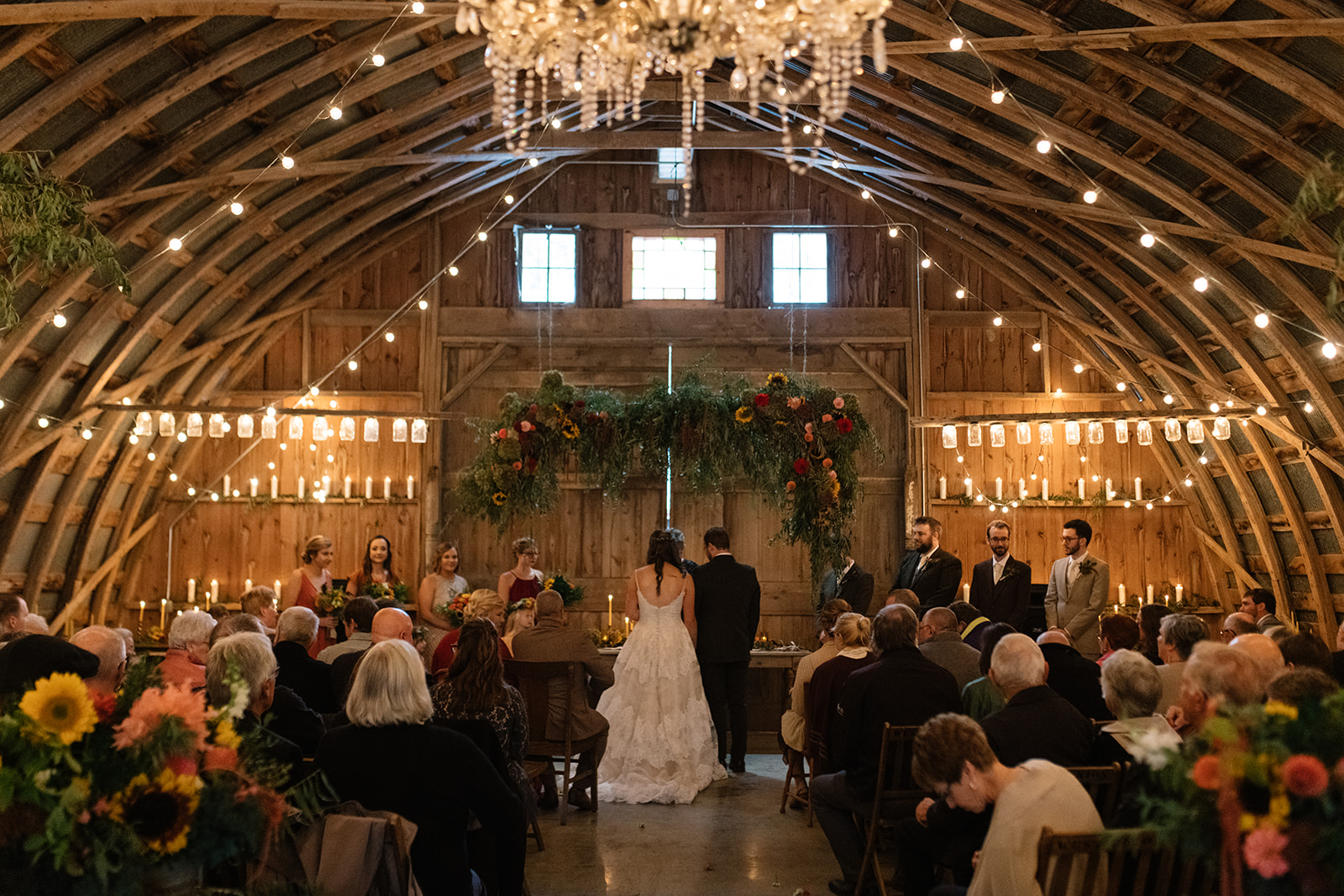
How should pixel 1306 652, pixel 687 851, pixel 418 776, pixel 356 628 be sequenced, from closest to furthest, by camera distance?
pixel 418 776 → pixel 1306 652 → pixel 687 851 → pixel 356 628

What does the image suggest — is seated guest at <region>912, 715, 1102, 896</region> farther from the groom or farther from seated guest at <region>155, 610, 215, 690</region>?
the groom

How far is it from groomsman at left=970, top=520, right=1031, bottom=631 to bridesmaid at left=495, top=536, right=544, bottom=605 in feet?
10.8

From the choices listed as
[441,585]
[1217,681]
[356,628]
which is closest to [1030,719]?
[1217,681]

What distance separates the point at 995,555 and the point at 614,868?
4.55m

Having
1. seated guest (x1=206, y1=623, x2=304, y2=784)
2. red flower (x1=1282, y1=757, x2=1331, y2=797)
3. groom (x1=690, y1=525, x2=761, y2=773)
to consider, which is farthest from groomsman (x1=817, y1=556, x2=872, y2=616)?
red flower (x1=1282, y1=757, x2=1331, y2=797)

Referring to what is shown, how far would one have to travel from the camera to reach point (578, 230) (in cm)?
1205

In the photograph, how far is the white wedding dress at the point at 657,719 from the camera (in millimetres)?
7480

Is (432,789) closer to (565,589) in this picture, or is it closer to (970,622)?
(970,622)

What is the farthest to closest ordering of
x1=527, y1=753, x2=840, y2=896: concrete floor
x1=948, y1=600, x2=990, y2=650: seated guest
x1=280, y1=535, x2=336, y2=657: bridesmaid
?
1. x1=280, y1=535, x2=336, y2=657: bridesmaid
2. x1=948, y1=600, x2=990, y2=650: seated guest
3. x1=527, y1=753, x2=840, y2=896: concrete floor

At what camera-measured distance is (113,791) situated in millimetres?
2457

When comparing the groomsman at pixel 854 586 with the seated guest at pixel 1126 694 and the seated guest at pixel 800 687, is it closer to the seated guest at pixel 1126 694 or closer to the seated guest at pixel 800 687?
the seated guest at pixel 800 687

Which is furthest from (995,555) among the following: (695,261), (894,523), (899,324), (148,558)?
(148,558)

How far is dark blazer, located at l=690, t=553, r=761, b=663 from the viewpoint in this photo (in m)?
8.14

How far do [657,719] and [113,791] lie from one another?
5.42m
